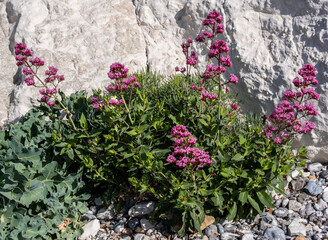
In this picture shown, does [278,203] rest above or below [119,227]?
above

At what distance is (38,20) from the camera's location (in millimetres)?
6312

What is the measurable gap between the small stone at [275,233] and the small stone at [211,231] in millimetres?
537

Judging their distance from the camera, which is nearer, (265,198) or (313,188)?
(265,198)

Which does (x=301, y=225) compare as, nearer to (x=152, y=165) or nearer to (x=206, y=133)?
(x=206, y=133)

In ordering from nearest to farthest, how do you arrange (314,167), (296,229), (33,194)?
1. (33,194)
2. (296,229)
3. (314,167)

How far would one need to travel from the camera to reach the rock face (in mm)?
4676

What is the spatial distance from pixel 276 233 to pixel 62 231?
2331 millimetres

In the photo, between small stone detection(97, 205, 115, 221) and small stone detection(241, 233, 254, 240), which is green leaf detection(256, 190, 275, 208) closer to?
small stone detection(241, 233, 254, 240)

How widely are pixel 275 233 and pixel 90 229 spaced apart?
207 centimetres

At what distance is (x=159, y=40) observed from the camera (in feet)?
20.5

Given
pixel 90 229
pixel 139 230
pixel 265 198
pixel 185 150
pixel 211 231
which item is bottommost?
pixel 90 229

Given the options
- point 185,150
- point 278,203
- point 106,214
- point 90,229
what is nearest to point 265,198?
point 278,203

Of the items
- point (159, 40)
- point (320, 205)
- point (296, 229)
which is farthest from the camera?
point (159, 40)

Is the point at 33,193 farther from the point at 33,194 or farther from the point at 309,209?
the point at 309,209
